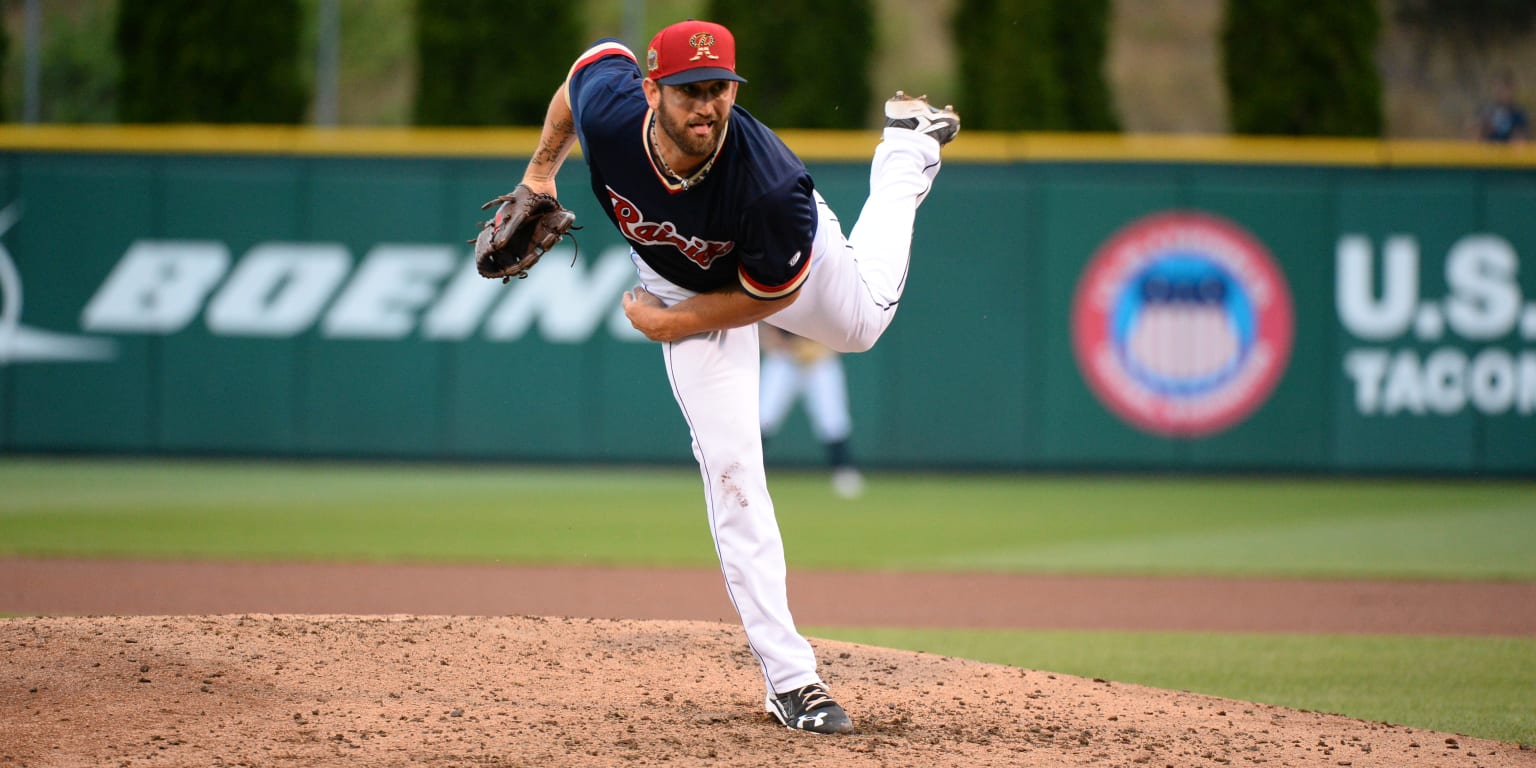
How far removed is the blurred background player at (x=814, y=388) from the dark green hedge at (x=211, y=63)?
24.2 ft

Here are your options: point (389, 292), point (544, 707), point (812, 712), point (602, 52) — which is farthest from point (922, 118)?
point (389, 292)

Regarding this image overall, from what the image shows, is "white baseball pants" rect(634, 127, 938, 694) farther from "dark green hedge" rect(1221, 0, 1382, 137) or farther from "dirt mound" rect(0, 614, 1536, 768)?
"dark green hedge" rect(1221, 0, 1382, 137)

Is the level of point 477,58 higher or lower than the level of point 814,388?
higher

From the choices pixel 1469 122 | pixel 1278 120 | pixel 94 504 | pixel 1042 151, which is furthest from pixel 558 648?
pixel 1469 122

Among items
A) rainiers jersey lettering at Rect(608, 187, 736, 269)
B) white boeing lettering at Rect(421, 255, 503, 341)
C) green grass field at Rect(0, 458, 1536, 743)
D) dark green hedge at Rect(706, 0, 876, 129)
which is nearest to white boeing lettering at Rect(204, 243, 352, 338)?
white boeing lettering at Rect(421, 255, 503, 341)

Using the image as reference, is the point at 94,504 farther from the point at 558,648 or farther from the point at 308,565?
the point at 558,648

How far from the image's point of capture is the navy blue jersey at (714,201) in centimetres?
388

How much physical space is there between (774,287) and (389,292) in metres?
9.99

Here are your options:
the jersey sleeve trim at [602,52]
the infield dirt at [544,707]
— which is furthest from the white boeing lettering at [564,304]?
the jersey sleeve trim at [602,52]

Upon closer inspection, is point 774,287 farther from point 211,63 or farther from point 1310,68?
point 211,63

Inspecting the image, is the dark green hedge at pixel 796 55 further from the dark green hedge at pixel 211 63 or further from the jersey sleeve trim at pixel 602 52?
the jersey sleeve trim at pixel 602 52

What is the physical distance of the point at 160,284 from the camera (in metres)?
13.3

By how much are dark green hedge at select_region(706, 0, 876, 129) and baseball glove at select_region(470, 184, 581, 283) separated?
43.0 feet

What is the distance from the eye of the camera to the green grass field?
228 inches
